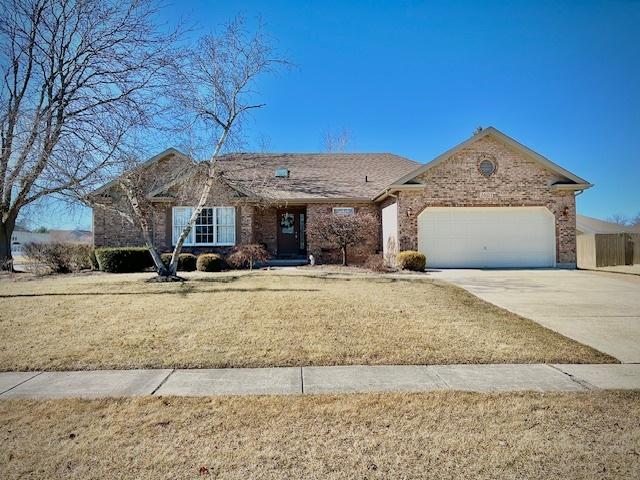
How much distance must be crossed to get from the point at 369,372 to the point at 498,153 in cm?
1494

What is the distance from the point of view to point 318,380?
185 inches

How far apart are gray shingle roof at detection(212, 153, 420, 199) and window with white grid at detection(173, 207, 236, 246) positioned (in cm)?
174

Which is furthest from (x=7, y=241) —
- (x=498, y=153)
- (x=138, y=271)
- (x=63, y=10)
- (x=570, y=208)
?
(x=570, y=208)

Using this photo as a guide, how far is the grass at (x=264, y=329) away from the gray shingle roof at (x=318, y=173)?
9469mm

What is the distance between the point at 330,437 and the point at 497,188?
1603 centimetres

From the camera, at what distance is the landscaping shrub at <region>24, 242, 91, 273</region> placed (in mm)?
15773

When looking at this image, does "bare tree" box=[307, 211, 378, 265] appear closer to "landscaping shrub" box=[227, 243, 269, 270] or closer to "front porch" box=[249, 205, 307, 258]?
"front porch" box=[249, 205, 307, 258]

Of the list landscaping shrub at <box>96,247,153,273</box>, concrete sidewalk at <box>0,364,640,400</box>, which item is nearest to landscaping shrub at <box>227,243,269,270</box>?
landscaping shrub at <box>96,247,153,273</box>

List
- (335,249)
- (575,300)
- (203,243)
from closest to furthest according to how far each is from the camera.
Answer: (575,300)
(203,243)
(335,249)

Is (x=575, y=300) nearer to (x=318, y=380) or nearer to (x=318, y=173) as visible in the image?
(x=318, y=380)

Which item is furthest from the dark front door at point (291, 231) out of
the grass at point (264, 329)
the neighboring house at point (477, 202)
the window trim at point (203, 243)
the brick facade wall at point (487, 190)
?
the grass at point (264, 329)

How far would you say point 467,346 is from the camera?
19.4 ft

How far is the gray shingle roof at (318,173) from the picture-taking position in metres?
19.6

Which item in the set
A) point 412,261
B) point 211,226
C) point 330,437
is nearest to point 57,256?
point 211,226
